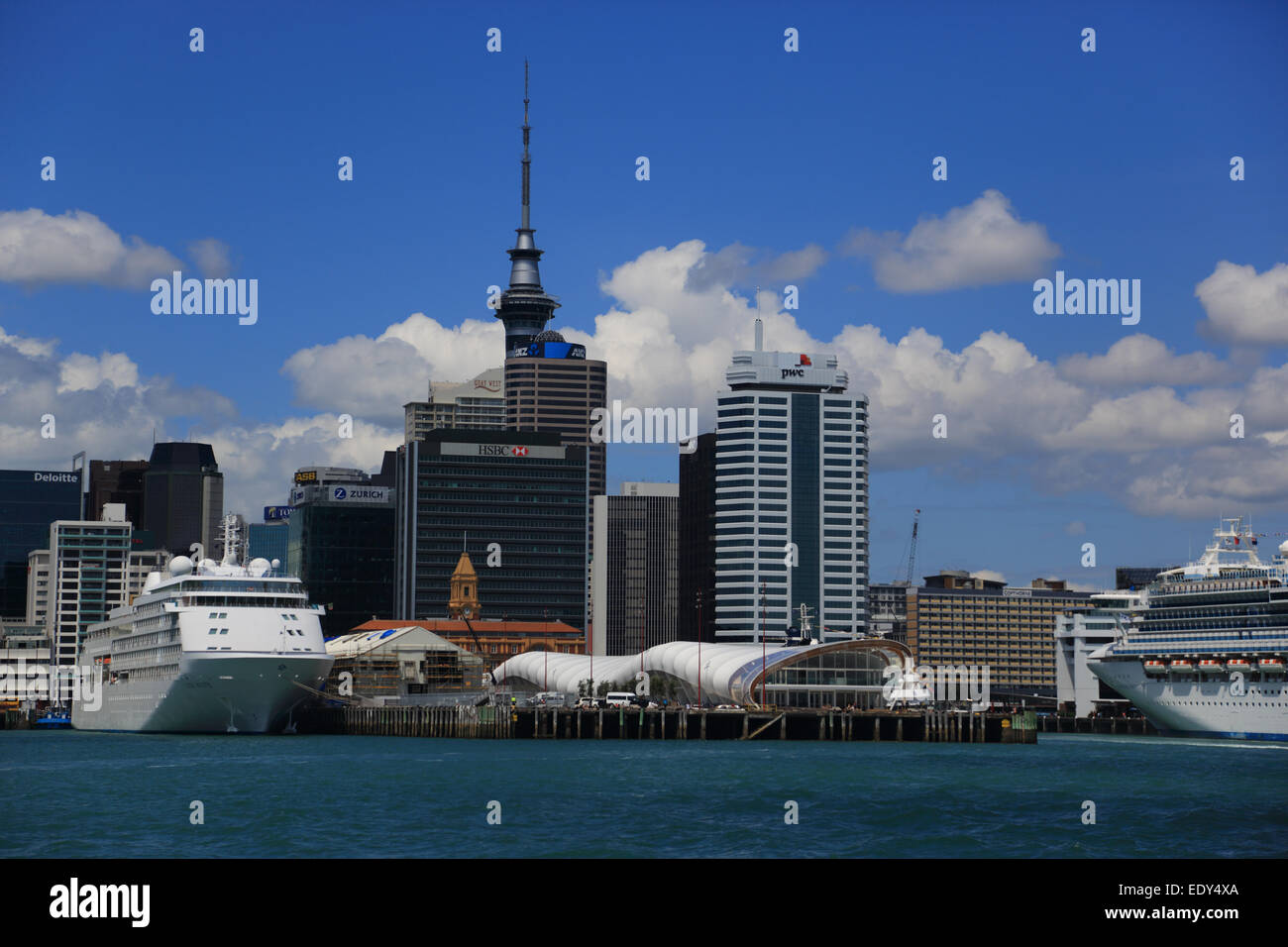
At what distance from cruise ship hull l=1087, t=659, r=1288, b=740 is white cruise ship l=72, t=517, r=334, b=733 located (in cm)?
7426

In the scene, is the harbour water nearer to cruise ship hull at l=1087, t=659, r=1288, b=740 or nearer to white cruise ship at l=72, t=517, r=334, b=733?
white cruise ship at l=72, t=517, r=334, b=733

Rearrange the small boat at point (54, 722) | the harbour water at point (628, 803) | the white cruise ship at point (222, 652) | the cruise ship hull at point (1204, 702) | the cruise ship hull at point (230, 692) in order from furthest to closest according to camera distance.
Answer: the small boat at point (54, 722) < the cruise ship hull at point (1204, 702) < the white cruise ship at point (222, 652) < the cruise ship hull at point (230, 692) < the harbour water at point (628, 803)

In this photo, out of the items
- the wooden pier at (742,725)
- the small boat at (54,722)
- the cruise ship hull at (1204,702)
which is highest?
the cruise ship hull at (1204,702)

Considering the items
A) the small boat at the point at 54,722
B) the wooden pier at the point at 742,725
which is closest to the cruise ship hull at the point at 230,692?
the wooden pier at the point at 742,725

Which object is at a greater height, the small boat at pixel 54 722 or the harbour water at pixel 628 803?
the harbour water at pixel 628 803

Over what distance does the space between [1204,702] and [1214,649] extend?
15.7 feet

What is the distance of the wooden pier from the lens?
461 feet

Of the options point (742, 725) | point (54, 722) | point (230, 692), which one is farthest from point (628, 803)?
point (54, 722)

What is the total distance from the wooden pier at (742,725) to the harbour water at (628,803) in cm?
2905

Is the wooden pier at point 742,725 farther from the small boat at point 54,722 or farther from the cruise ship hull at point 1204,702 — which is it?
the small boat at point 54,722

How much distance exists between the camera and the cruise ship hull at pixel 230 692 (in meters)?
125

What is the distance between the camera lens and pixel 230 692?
12644 cm

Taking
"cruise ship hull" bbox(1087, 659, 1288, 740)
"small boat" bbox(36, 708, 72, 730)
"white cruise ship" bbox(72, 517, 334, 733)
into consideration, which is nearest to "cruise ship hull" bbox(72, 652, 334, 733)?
"white cruise ship" bbox(72, 517, 334, 733)

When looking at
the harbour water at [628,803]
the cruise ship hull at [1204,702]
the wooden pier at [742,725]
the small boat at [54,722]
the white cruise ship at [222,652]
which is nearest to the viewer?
the harbour water at [628,803]
